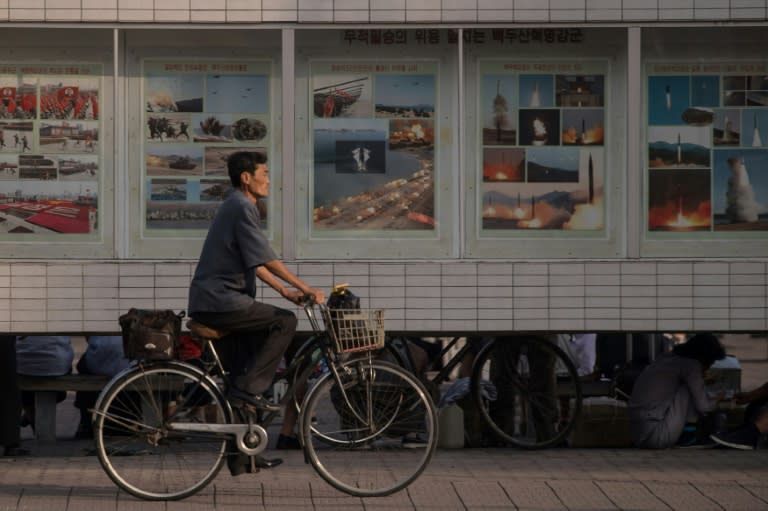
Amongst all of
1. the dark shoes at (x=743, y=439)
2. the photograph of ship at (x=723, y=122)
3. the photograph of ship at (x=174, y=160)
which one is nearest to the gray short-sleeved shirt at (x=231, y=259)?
the photograph of ship at (x=174, y=160)

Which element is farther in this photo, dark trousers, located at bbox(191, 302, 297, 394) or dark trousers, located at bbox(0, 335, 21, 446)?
dark trousers, located at bbox(0, 335, 21, 446)

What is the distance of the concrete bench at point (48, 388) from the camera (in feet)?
38.3

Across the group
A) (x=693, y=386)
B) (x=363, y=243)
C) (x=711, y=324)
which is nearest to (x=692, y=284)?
(x=711, y=324)

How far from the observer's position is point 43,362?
39.0 feet

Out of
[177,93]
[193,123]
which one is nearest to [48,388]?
[193,123]

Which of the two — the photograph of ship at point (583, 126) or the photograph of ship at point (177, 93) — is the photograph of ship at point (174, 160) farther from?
the photograph of ship at point (583, 126)

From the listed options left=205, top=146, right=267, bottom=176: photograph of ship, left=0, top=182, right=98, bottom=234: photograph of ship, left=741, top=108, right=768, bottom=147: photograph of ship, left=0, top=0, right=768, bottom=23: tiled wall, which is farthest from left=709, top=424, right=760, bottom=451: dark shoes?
left=0, top=182, right=98, bottom=234: photograph of ship

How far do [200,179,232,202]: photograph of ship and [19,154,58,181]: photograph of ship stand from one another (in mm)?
1011

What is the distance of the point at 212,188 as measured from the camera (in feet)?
34.9

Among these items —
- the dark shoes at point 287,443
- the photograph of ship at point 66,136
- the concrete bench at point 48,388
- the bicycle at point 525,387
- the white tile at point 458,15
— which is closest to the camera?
the white tile at point 458,15

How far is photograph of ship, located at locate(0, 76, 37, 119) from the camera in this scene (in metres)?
10.6

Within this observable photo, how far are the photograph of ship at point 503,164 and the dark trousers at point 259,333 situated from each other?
3.19 meters

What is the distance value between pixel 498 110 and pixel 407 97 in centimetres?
64

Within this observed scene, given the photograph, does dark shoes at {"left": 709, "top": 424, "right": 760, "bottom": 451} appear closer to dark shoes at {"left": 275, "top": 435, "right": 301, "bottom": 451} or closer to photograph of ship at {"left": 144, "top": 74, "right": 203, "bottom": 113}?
dark shoes at {"left": 275, "top": 435, "right": 301, "bottom": 451}
